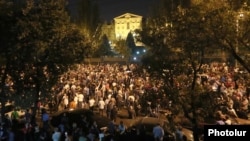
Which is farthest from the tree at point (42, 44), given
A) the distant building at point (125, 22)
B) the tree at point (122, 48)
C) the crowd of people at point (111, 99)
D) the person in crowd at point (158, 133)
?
the distant building at point (125, 22)

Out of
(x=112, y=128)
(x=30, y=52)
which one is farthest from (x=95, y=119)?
(x=30, y=52)

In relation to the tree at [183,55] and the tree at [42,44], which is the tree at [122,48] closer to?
the tree at [42,44]

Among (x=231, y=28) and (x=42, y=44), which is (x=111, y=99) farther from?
(x=231, y=28)

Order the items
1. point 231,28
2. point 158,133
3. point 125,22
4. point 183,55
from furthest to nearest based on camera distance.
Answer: point 125,22 → point 158,133 → point 183,55 → point 231,28

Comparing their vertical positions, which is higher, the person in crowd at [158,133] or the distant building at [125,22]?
the distant building at [125,22]

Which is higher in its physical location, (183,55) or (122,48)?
(122,48)

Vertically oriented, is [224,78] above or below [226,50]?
below

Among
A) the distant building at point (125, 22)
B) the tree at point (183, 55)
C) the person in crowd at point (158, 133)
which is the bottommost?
the person in crowd at point (158, 133)

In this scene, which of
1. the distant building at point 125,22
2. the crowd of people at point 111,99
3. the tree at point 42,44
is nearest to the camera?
the tree at point 42,44

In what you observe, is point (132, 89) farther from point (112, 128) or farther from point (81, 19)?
point (81, 19)

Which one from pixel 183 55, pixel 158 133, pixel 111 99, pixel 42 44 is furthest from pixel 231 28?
pixel 111 99

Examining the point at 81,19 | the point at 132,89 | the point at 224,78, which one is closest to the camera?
the point at 132,89

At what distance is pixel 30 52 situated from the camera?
51.3ft

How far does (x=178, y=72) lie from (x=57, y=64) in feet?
18.1
